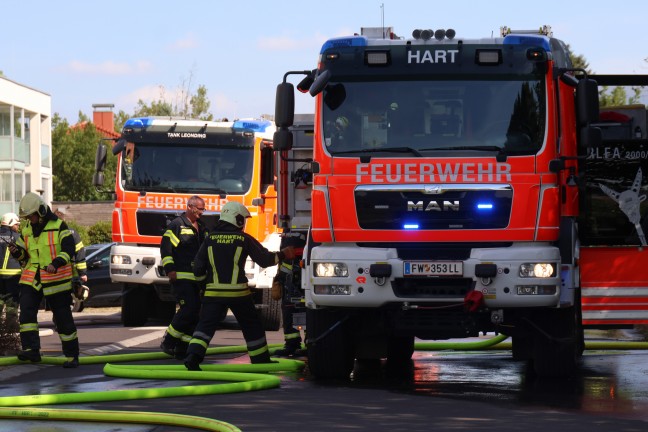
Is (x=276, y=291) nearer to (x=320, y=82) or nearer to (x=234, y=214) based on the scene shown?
(x=234, y=214)

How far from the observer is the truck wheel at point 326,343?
41.3ft

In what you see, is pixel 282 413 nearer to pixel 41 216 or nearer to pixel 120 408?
pixel 120 408

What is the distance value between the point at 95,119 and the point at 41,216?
92.5 m

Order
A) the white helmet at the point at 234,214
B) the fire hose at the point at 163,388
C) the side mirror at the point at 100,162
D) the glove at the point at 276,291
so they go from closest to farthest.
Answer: the fire hose at the point at 163,388 → the white helmet at the point at 234,214 → the glove at the point at 276,291 → the side mirror at the point at 100,162

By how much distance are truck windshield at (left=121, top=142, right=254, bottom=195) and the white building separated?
37866 mm

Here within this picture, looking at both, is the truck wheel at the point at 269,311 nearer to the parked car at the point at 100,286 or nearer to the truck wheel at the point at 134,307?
the truck wheel at the point at 134,307

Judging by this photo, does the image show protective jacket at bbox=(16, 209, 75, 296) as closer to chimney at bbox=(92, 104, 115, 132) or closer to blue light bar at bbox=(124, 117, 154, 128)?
blue light bar at bbox=(124, 117, 154, 128)

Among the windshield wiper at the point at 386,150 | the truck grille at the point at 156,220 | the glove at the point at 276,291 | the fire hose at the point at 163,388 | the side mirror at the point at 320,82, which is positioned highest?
the side mirror at the point at 320,82

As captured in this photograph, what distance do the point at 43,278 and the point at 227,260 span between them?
215cm

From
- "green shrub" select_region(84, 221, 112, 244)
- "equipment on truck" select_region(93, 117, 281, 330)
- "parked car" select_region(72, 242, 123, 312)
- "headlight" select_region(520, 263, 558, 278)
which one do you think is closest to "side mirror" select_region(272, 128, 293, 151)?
"headlight" select_region(520, 263, 558, 278)

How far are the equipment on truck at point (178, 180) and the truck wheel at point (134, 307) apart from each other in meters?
1.01

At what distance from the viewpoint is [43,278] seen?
13922 millimetres

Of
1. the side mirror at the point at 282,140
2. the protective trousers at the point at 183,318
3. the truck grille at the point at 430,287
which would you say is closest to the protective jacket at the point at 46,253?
the protective trousers at the point at 183,318

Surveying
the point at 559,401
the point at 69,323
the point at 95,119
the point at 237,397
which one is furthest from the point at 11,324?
the point at 95,119
